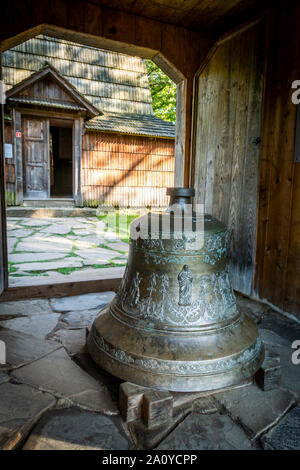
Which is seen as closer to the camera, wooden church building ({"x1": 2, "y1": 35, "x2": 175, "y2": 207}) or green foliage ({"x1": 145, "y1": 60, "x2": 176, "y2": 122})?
wooden church building ({"x1": 2, "y1": 35, "x2": 175, "y2": 207})

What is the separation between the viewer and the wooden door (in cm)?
1137

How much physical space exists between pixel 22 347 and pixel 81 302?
1.03m

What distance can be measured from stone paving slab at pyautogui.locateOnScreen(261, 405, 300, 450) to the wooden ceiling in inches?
136

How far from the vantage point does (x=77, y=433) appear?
5.03ft

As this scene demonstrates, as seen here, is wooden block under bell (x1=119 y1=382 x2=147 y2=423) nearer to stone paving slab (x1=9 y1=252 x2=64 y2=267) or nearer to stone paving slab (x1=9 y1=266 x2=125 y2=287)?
stone paving slab (x1=9 y1=266 x2=125 y2=287)

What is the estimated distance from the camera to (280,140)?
9.86 ft

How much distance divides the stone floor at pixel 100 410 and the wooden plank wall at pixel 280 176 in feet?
2.45

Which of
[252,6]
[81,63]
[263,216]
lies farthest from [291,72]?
[81,63]

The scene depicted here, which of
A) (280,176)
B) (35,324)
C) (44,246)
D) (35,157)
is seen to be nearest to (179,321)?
(35,324)

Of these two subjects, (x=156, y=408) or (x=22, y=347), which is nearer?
(x=156, y=408)

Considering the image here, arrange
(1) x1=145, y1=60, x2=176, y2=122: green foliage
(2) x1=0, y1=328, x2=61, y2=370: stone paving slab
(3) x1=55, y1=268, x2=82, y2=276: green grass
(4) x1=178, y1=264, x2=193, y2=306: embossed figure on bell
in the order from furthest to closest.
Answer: (1) x1=145, y1=60, x2=176, y2=122: green foliage
(3) x1=55, y1=268, x2=82, y2=276: green grass
(2) x1=0, y1=328, x2=61, y2=370: stone paving slab
(4) x1=178, y1=264, x2=193, y2=306: embossed figure on bell

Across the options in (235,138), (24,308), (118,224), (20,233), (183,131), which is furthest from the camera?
(118,224)

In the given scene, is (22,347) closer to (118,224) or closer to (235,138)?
(235,138)

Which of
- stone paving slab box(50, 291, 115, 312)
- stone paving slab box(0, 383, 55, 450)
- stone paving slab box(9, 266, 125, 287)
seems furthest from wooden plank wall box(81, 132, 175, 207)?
stone paving slab box(0, 383, 55, 450)
